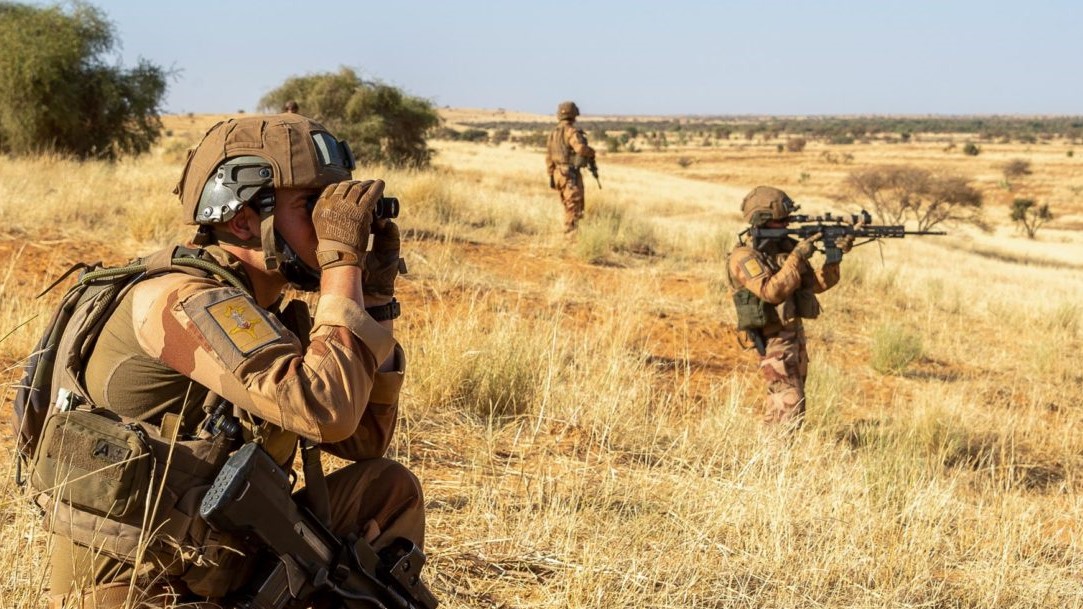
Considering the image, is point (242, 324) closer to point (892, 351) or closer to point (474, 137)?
point (892, 351)

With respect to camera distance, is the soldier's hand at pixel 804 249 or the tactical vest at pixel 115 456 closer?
the tactical vest at pixel 115 456

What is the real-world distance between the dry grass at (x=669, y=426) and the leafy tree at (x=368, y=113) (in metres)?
8.68

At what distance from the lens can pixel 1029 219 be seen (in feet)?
110

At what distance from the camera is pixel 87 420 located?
1.96 metres

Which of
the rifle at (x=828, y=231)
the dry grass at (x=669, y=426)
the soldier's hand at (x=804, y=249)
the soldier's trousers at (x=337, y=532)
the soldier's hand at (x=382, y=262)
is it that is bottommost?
the dry grass at (x=669, y=426)

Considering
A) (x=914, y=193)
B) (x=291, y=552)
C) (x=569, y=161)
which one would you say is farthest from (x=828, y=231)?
(x=914, y=193)

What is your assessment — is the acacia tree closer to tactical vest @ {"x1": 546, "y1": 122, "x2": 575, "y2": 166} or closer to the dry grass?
the dry grass

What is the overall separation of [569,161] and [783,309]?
24.0ft

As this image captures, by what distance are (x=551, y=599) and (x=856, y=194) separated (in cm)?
3324

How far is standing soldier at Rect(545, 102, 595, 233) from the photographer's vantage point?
41.5 ft

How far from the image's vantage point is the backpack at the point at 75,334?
86.0 inches

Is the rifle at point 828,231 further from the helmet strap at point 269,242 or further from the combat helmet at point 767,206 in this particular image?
the helmet strap at point 269,242

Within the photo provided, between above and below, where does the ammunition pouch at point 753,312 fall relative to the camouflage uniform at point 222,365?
below

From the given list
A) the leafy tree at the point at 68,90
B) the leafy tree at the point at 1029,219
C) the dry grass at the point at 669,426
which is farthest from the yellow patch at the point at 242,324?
the leafy tree at the point at 1029,219
